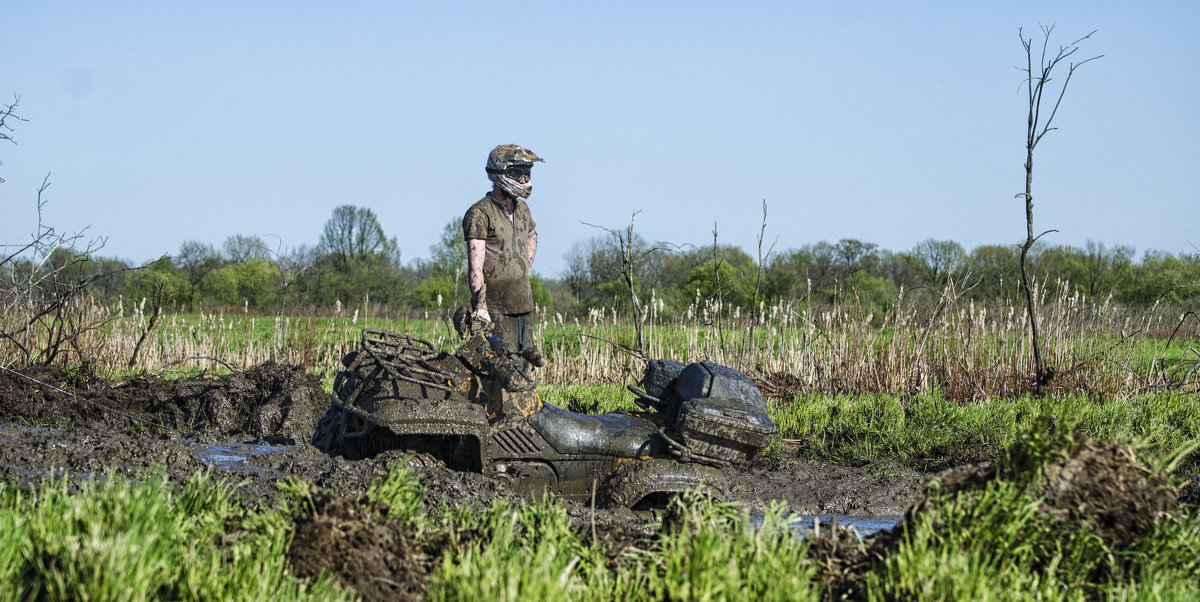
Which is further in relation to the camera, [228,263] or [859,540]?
[228,263]

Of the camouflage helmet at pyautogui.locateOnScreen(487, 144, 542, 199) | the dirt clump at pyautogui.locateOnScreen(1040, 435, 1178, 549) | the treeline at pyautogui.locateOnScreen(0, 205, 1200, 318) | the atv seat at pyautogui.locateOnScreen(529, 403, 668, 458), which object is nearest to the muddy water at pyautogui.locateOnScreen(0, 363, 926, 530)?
the atv seat at pyautogui.locateOnScreen(529, 403, 668, 458)

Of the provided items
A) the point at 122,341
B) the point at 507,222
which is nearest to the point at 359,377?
the point at 507,222

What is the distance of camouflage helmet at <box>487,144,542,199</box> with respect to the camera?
22.3 ft

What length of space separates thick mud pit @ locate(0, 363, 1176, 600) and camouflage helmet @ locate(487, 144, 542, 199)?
228cm

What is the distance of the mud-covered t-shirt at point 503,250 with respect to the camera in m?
6.87

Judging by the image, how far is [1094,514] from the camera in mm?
3562

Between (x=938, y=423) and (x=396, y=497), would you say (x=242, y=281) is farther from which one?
(x=396, y=497)

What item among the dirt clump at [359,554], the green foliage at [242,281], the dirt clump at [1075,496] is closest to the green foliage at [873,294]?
the dirt clump at [1075,496]

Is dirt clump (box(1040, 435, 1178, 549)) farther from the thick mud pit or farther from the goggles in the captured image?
the goggles

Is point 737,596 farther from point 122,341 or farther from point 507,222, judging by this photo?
point 122,341

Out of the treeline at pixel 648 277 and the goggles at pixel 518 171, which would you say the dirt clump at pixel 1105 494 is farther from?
the treeline at pixel 648 277

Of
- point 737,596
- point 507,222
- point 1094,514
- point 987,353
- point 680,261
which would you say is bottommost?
point 737,596

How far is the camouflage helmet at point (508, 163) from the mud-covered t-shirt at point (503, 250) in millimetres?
177

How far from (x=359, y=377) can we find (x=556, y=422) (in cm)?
121
